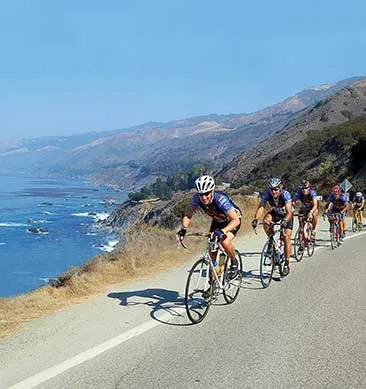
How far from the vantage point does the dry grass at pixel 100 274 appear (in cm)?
703

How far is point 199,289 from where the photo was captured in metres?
6.71

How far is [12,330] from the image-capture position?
20.1ft

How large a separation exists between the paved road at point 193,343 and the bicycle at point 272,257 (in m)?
0.44

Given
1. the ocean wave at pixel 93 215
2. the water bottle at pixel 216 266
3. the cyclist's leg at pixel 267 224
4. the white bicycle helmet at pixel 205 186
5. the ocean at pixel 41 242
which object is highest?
the white bicycle helmet at pixel 205 186

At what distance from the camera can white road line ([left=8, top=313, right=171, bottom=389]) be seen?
4.55 metres

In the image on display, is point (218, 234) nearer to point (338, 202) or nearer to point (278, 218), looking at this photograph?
point (278, 218)

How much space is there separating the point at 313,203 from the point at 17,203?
113650 millimetres

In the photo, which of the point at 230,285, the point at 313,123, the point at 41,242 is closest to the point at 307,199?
the point at 230,285

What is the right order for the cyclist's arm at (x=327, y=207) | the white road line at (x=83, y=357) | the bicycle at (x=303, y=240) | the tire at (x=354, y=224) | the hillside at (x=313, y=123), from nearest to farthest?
the white road line at (x=83, y=357) → the bicycle at (x=303, y=240) → the cyclist's arm at (x=327, y=207) → the tire at (x=354, y=224) → the hillside at (x=313, y=123)

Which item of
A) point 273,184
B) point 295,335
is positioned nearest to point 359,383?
point 295,335

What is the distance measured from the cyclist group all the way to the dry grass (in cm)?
185

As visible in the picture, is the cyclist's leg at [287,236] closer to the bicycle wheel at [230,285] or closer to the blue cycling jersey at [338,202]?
the bicycle wheel at [230,285]

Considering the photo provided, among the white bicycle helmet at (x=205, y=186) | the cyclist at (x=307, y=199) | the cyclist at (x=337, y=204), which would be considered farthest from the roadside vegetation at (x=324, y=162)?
the white bicycle helmet at (x=205, y=186)

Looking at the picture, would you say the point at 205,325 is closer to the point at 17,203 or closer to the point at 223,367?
the point at 223,367
